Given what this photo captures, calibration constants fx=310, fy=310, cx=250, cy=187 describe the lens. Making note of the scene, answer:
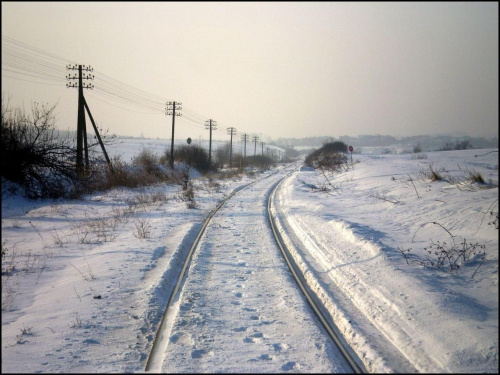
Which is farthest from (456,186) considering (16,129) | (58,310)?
(16,129)

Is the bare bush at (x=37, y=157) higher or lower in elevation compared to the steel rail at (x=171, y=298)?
higher

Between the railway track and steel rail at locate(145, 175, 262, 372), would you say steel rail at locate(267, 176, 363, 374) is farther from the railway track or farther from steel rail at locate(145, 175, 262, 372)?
steel rail at locate(145, 175, 262, 372)

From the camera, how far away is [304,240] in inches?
375

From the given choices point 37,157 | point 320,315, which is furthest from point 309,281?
point 37,157

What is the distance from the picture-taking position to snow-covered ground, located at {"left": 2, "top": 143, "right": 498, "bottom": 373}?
12.5 feet

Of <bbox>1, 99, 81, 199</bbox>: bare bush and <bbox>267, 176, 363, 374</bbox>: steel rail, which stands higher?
<bbox>1, 99, 81, 199</bbox>: bare bush

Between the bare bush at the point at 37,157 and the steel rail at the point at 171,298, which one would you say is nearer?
the steel rail at the point at 171,298

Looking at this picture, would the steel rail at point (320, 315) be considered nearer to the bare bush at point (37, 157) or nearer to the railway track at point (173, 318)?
the railway track at point (173, 318)

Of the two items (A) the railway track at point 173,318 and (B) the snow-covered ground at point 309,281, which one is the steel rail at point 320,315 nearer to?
(A) the railway track at point 173,318

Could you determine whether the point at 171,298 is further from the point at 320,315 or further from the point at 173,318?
the point at 320,315

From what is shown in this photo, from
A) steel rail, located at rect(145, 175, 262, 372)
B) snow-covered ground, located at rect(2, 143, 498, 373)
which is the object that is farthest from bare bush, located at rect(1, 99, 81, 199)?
steel rail, located at rect(145, 175, 262, 372)

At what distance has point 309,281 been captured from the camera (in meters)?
6.34

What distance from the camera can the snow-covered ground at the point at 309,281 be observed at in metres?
3.82

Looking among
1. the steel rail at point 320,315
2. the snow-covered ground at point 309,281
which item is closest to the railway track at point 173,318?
the steel rail at point 320,315
